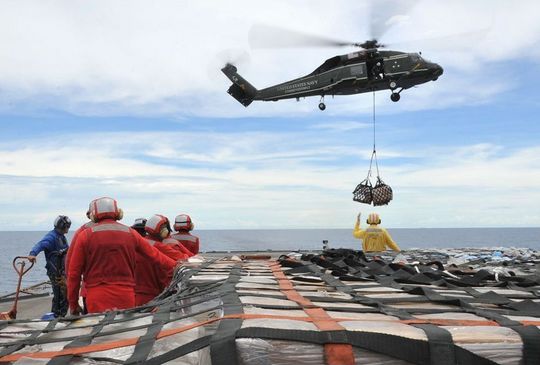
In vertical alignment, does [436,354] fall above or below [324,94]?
below

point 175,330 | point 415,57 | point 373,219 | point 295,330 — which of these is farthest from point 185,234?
point 415,57

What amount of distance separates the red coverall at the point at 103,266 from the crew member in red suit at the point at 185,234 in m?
4.83

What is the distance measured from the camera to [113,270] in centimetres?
627

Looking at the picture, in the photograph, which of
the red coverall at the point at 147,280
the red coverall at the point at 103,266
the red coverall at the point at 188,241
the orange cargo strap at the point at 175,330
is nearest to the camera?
the orange cargo strap at the point at 175,330

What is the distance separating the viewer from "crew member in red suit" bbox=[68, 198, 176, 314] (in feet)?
20.4

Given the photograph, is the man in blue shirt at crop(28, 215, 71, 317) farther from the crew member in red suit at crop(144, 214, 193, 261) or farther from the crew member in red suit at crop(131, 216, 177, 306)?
the crew member in red suit at crop(131, 216, 177, 306)

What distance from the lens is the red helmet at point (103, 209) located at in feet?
20.7

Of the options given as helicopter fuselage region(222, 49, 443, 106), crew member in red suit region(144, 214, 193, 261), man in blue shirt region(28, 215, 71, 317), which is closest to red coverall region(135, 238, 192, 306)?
crew member in red suit region(144, 214, 193, 261)

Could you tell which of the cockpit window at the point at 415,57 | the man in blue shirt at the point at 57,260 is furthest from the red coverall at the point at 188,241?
the cockpit window at the point at 415,57

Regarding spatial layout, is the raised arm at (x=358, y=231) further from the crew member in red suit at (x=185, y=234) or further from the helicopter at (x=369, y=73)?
the helicopter at (x=369, y=73)

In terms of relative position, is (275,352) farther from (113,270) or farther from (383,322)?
(113,270)

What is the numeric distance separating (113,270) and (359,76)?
17472mm

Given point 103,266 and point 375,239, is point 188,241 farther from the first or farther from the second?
point 103,266

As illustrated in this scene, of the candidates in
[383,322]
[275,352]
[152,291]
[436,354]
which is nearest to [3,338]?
[275,352]
